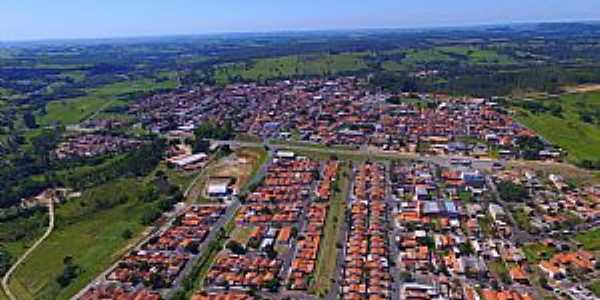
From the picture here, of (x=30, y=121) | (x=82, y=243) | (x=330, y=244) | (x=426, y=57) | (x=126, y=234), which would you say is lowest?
(x=82, y=243)

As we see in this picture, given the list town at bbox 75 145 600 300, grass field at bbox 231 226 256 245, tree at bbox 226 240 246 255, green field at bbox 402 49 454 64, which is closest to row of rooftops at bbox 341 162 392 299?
town at bbox 75 145 600 300

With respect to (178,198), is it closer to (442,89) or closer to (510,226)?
(510,226)

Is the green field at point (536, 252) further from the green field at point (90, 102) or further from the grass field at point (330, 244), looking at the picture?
the green field at point (90, 102)

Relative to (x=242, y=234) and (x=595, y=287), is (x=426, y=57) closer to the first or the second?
(x=242, y=234)

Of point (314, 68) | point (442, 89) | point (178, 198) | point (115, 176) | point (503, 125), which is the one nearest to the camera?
point (178, 198)

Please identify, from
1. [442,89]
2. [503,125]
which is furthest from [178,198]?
[442,89]

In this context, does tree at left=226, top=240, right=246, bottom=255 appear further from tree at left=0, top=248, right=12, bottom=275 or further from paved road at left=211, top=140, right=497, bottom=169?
paved road at left=211, top=140, right=497, bottom=169

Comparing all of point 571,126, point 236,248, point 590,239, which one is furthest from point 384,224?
point 571,126

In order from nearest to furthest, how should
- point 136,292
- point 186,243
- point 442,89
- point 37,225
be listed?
point 136,292 → point 186,243 → point 37,225 → point 442,89
